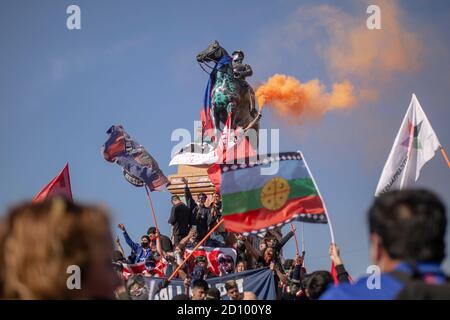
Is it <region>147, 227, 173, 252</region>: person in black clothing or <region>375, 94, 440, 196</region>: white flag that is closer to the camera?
<region>375, 94, 440, 196</region>: white flag

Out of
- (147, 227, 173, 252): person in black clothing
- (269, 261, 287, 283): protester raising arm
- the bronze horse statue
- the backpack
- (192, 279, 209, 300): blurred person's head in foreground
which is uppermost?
the bronze horse statue

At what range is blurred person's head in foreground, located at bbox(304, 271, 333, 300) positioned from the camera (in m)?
5.39

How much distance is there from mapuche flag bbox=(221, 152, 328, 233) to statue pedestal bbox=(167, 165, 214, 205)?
7.95 meters

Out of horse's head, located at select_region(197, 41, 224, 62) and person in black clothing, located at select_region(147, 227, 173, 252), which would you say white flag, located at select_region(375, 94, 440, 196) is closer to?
person in black clothing, located at select_region(147, 227, 173, 252)

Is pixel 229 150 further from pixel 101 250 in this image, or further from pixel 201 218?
pixel 101 250

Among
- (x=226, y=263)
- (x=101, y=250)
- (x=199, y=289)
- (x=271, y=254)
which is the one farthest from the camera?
(x=226, y=263)

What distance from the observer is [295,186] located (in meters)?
8.27

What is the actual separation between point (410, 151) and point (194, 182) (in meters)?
8.54

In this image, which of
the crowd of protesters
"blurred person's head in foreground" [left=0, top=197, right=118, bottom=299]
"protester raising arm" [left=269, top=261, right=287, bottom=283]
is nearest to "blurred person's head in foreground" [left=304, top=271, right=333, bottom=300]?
the crowd of protesters

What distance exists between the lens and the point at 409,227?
2717 millimetres

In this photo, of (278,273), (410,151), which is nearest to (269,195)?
(410,151)
